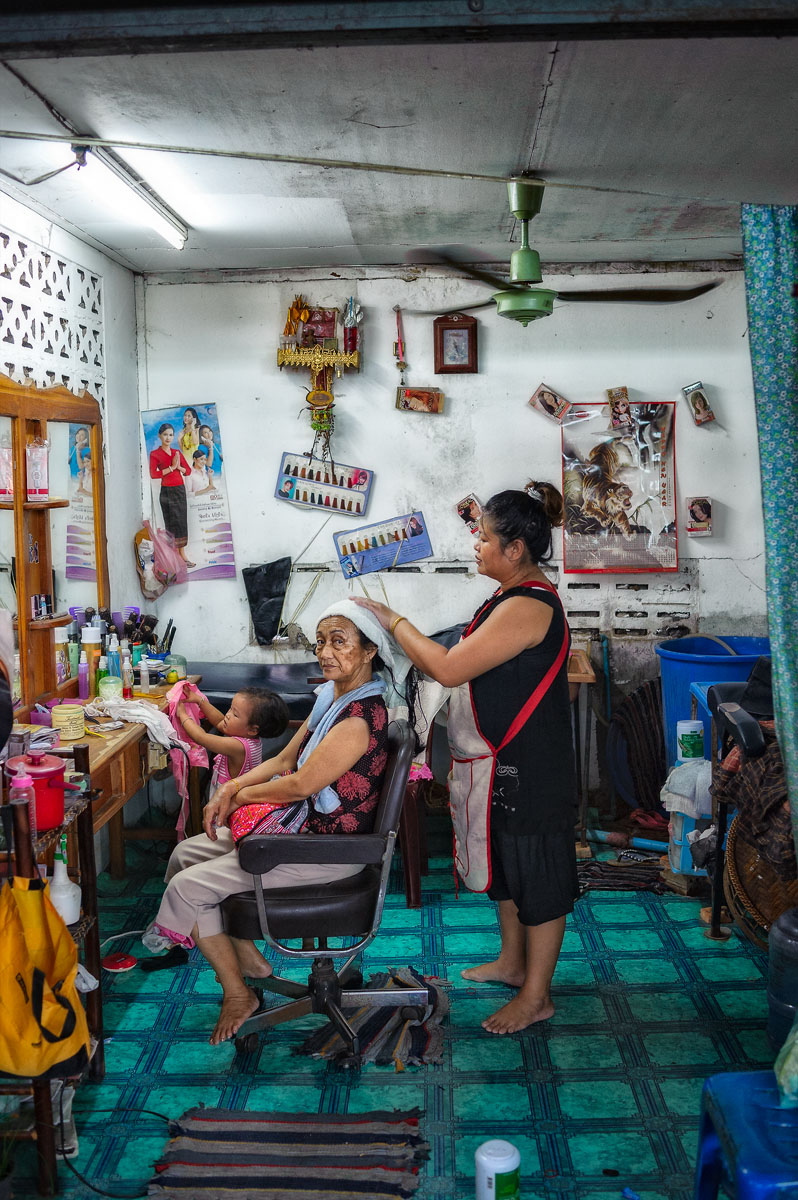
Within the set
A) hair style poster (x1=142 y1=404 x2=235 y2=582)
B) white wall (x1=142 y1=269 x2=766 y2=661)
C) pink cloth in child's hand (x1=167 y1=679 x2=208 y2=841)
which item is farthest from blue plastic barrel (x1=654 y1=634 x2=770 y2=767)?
hair style poster (x1=142 y1=404 x2=235 y2=582)

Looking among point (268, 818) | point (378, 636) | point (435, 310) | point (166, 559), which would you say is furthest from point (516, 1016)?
point (435, 310)

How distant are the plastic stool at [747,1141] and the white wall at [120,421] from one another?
370 centimetres

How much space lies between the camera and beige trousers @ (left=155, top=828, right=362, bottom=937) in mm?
3121

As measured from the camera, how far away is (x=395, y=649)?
327cm

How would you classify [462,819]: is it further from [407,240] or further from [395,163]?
[407,240]

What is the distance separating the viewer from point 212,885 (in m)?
3.13

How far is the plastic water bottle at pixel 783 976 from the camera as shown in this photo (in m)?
3.01

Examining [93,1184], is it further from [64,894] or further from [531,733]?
[531,733]

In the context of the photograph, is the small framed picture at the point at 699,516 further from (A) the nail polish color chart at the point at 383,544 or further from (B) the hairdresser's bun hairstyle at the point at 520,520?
(B) the hairdresser's bun hairstyle at the point at 520,520

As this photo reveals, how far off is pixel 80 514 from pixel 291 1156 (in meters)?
2.89

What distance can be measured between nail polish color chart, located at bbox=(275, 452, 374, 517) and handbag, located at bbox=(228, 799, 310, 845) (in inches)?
96.8

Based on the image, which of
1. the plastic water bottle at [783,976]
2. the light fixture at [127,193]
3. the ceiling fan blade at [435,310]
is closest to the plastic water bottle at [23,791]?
the light fixture at [127,193]

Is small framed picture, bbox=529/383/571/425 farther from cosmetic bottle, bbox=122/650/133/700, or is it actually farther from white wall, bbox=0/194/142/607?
cosmetic bottle, bbox=122/650/133/700

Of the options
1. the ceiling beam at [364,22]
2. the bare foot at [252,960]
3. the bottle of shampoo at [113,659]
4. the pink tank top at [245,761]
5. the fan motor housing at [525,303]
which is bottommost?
the bare foot at [252,960]
